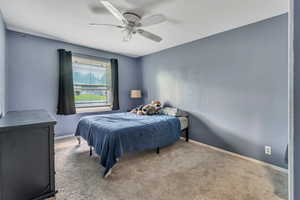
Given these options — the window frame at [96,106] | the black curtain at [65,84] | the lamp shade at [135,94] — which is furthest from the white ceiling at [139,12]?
the lamp shade at [135,94]

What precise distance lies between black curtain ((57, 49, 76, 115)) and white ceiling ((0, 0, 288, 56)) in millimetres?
422

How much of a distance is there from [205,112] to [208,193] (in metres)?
1.77

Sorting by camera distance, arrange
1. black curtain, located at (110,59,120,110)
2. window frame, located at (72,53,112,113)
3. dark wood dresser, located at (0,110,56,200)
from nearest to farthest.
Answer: dark wood dresser, located at (0,110,56,200) → window frame, located at (72,53,112,113) → black curtain, located at (110,59,120,110)

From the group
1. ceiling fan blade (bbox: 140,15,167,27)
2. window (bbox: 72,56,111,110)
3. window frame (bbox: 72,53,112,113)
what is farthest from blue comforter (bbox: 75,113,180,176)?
ceiling fan blade (bbox: 140,15,167,27)

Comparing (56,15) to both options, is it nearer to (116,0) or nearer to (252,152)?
(116,0)

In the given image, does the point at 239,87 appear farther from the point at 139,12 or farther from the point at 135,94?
the point at 135,94

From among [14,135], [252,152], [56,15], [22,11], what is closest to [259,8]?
[252,152]

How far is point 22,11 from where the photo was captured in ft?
7.27

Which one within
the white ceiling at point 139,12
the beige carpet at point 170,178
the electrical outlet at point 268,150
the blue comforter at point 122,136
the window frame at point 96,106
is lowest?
the beige carpet at point 170,178

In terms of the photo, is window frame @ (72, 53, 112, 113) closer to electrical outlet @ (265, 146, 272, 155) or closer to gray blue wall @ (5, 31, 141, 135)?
gray blue wall @ (5, 31, 141, 135)

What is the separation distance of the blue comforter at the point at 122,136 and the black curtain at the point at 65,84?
851mm

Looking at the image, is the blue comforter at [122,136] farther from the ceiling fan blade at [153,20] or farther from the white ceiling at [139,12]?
the white ceiling at [139,12]

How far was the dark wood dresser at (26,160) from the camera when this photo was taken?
1.26 meters

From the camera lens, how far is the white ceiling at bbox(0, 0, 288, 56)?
1.99 metres
